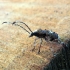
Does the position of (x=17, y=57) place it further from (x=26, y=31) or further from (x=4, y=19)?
(x=4, y=19)

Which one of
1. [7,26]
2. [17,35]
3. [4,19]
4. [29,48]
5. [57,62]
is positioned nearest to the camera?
[57,62]

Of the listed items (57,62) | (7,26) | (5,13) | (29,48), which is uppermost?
(5,13)

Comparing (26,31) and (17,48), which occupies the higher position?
(26,31)

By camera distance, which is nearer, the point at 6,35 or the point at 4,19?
the point at 6,35

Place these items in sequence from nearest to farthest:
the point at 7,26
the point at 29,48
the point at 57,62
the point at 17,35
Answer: the point at 57,62 → the point at 29,48 → the point at 17,35 → the point at 7,26

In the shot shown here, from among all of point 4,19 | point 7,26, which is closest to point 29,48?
point 7,26

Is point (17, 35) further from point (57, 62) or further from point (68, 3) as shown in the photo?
point (68, 3)
